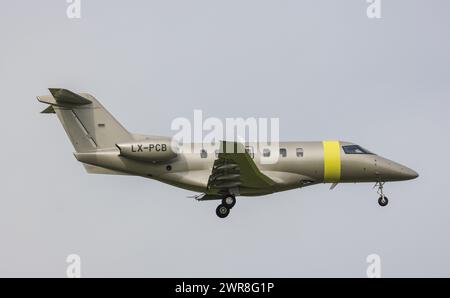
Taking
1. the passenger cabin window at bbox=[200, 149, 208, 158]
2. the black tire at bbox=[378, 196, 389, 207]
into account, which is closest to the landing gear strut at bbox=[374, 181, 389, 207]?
the black tire at bbox=[378, 196, 389, 207]

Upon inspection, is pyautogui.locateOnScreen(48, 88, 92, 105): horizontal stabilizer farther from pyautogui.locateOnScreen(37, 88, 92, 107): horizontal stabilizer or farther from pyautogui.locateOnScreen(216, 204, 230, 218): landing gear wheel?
pyautogui.locateOnScreen(216, 204, 230, 218): landing gear wheel

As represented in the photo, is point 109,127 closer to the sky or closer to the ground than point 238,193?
closer to the sky

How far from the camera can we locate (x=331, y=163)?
33.0 m

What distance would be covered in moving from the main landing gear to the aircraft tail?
14.8 ft

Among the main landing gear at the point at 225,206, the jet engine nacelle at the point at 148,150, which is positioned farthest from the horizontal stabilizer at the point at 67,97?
the main landing gear at the point at 225,206

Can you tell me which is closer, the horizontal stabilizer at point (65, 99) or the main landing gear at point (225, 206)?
the horizontal stabilizer at point (65, 99)

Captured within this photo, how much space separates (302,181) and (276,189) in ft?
3.48

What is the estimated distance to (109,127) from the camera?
32781mm

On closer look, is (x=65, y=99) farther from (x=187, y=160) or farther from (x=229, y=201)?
(x=229, y=201)

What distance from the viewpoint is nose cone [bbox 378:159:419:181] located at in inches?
1332

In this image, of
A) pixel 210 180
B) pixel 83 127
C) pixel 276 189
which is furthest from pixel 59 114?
pixel 276 189

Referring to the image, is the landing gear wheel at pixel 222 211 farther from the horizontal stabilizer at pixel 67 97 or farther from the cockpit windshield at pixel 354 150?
the horizontal stabilizer at pixel 67 97

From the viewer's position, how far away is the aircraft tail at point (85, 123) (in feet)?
106

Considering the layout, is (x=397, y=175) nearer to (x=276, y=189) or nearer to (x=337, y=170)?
(x=337, y=170)
